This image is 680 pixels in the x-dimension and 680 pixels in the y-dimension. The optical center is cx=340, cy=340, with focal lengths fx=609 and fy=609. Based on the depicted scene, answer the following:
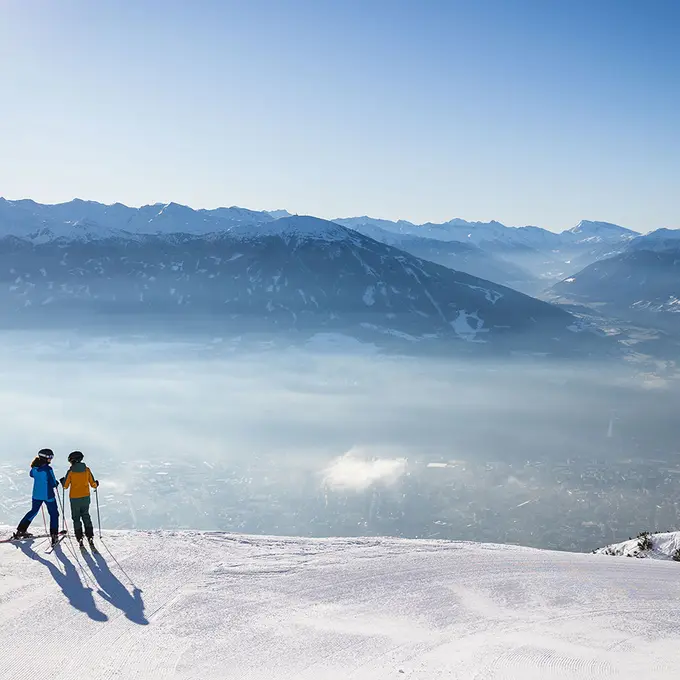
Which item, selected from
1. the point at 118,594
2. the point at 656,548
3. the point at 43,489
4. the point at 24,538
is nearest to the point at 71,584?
the point at 118,594

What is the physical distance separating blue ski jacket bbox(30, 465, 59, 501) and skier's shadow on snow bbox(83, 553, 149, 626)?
11.8 feet

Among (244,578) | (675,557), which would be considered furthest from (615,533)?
(244,578)

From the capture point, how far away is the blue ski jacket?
17.5 metres

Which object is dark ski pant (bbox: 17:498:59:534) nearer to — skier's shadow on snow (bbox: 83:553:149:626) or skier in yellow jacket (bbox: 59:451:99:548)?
skier in yellow jacket (bbox: 59:451:99:548)

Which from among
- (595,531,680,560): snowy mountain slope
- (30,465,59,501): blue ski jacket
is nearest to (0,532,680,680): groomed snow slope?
(30,465,59,501): blue ski jacket

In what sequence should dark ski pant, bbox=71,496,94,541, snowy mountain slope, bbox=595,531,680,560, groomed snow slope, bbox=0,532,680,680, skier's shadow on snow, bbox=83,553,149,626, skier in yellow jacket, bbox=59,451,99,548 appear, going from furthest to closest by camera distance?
snowy mountain slope, bbox=595,531,680,560, skier in yellow jacket, bbox=59,451,99,548, dark ski pant, bbox=71,496,94,541, skier's shadow on snow, bbox=83,553,149,626, groomed snow slope, bbox=0,532,680,680

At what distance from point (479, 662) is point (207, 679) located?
458 centimetres

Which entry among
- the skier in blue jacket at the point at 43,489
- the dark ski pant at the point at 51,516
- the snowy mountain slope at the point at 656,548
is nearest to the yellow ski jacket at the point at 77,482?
the skier in blue jacket at the point at 43,489

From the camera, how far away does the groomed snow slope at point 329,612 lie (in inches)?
405

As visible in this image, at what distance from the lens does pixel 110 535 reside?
1736 centimetres

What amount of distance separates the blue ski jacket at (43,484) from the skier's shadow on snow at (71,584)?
170 cm

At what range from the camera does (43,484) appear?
57.4ft

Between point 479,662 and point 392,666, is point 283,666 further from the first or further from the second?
point 479,662

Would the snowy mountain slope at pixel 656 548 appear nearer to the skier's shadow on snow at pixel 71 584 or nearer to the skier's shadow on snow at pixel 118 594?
the skier's shadow on snow at pixel 118 594
